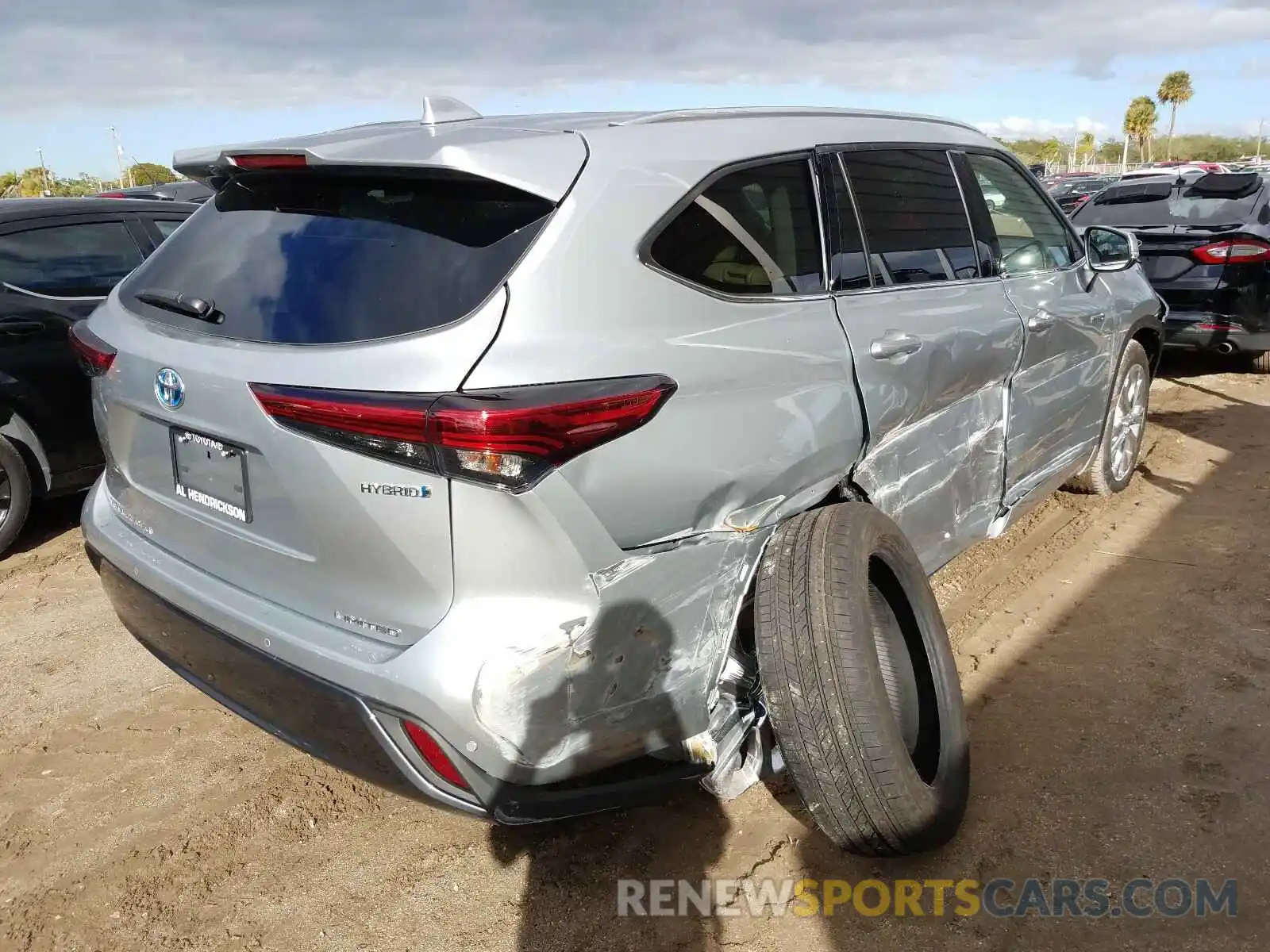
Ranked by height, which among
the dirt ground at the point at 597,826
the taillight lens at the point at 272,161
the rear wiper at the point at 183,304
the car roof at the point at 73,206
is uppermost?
the taillight lens at the point at 272,161

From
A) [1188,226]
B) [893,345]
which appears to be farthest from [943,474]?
[1188,226]

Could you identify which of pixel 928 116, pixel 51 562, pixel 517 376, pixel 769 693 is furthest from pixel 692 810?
pixel 51 562

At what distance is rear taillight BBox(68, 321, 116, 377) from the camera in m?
2.46

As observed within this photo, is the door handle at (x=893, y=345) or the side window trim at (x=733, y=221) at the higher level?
the side window trim at (x=733, y=221)

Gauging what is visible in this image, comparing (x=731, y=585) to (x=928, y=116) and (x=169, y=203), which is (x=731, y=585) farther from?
(x=169, y=203)

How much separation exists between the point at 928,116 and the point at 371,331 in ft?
7.99

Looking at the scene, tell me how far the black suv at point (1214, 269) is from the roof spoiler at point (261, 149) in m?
6.41

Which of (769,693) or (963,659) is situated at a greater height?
(769,693)

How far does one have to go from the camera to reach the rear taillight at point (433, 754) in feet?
6.40

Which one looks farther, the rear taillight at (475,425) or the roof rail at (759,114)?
the roof rail at (759,114)

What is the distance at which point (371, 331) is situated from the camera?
6.42 feet

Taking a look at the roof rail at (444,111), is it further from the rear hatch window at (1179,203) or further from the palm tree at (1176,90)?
the palm tree at (1176,90)

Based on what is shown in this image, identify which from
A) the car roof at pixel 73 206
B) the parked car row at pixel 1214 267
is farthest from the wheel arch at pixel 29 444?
the parked car row at pixel 1214 267

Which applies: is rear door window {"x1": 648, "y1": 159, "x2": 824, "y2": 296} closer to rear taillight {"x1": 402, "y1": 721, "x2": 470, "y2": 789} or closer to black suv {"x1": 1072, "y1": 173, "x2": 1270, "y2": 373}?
rear taillight {"x1": 402, "y1": 721, "x2": 470, "y2": 789}
